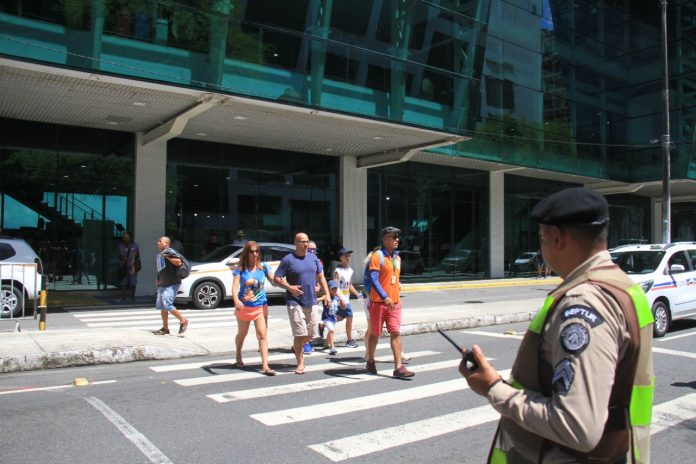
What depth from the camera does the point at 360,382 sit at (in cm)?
703

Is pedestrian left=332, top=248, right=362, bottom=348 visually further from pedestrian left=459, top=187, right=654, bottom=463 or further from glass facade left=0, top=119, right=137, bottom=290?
glass facade left=0, top=119, right=137, bottom=290

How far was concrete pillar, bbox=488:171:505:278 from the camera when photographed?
27016 mm

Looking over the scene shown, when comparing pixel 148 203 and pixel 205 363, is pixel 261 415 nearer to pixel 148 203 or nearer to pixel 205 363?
pixel 205 363

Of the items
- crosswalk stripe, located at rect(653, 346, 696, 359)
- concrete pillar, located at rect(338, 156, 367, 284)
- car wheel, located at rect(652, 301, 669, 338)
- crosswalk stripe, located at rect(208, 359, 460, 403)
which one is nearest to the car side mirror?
car wheel, located at rect(652, 301, 669, 338)

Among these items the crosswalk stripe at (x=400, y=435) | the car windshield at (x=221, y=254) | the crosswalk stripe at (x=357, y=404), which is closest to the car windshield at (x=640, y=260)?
the crosswalk stripe at (x=357, y=404)

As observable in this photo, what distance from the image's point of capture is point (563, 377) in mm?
1699

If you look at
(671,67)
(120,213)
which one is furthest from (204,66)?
(671,67)

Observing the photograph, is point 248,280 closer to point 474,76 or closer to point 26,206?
point 26,206

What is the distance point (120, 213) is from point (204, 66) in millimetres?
6339

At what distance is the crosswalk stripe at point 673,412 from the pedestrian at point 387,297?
2.77 m

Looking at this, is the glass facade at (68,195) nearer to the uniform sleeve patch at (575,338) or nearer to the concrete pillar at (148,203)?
the concrete pillar at (148,203)

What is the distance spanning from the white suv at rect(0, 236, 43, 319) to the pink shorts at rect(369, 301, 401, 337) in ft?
24.9

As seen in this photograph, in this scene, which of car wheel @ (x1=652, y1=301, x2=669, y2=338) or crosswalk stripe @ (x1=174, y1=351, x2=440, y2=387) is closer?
crosswalk stripe @ (x1=174, y1=351, x2=440, y2=387)

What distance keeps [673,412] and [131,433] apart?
17.2 ft
